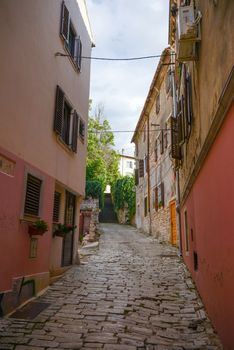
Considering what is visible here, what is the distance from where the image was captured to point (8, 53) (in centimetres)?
557

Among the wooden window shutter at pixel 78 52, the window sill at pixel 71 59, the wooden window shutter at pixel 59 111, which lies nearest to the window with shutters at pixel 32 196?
the wooden window shutter at pixel 59 111

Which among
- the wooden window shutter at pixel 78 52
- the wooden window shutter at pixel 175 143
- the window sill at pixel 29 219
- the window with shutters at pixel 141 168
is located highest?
the wooden window shutter at pixel 78 52

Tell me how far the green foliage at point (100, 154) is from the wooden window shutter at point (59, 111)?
740 inches

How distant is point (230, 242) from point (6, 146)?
4176mm

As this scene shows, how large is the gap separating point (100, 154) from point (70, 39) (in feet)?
67.0

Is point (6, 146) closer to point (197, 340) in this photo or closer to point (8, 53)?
point (8, 53)

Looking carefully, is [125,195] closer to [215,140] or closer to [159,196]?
[159,196]

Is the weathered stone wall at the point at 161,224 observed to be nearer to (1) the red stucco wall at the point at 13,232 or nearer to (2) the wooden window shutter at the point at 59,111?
(2) the wooden window shutter at the point at 59,111

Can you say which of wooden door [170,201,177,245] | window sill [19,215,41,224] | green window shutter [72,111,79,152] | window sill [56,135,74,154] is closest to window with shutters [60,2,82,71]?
green window shutter [72,111,79,152]

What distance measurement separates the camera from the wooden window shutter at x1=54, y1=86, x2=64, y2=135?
8059 mm

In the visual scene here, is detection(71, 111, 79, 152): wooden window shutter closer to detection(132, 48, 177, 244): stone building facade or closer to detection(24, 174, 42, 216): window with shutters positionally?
detection(24, 174, 42, 216): window with shutters

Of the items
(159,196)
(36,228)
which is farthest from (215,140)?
(159,196)

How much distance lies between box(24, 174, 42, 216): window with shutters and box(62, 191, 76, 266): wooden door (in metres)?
2.73

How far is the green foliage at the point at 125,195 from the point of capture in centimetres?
2955
